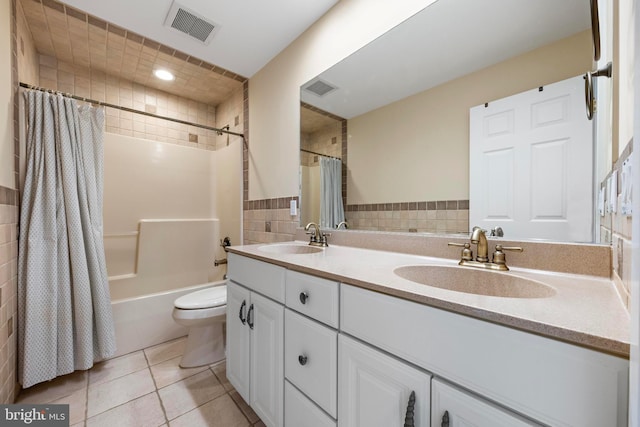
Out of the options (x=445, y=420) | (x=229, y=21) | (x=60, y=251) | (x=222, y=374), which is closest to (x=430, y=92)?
(x=445, y=420)

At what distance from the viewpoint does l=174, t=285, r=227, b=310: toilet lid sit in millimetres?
1713

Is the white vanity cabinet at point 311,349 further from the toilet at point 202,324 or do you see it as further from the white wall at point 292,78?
the white wall at point 292,78

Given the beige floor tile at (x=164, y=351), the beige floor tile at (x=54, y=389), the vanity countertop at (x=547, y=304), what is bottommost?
the beige floor tile at (x=164, y=351)

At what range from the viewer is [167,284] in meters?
2.54

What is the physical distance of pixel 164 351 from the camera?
6.48 feet

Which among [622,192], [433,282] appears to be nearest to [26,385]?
[433,282]

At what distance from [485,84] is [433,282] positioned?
841 mm

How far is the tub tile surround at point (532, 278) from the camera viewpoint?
1.51ft

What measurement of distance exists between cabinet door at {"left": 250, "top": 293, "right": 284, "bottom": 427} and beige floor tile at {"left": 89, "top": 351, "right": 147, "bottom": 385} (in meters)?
1.06

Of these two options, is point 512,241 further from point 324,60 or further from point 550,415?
point 324,60

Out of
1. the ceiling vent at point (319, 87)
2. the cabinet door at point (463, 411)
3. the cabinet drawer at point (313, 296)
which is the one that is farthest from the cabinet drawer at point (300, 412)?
the ceiling vent at point (319, 87)

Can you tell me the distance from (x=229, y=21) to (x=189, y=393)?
7.62 feet

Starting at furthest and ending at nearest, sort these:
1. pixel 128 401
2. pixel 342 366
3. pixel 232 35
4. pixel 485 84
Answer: pixel 232 35, pixel 128 401, pixel 485 84, pixel 342 366

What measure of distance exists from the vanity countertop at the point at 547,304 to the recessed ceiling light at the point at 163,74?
2.40 metres
